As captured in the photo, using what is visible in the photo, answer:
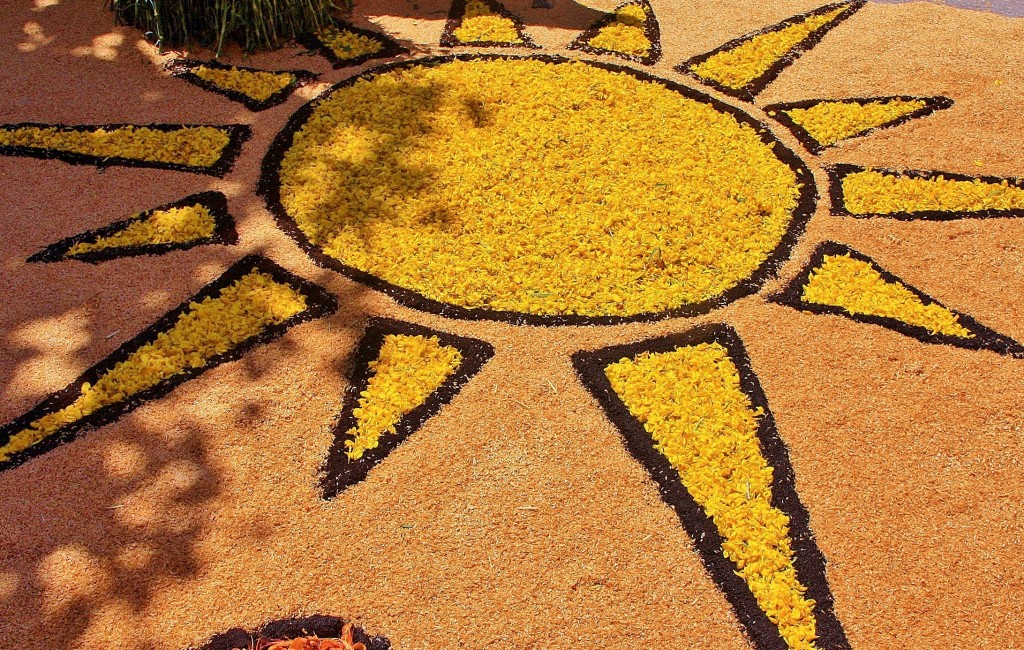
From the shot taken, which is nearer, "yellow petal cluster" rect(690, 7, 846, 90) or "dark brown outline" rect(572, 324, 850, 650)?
"dark brown outline" rect(572, 324, 850, 650)

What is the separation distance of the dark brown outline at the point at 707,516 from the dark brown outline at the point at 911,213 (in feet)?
5.57

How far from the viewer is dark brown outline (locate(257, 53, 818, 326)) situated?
15.4ft

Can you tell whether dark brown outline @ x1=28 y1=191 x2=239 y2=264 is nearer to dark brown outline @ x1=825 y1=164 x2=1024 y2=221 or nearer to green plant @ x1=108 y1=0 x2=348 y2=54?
green plant @ x1=108 y1=0 x2=348 y2=54

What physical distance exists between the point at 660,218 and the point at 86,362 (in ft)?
11.5

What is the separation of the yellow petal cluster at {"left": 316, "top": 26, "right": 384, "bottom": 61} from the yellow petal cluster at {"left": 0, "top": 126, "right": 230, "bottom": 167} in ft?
5.56

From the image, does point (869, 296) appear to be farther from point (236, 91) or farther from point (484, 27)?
point (236, 91)

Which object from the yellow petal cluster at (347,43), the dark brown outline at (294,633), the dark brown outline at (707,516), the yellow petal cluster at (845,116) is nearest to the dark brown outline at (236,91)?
the yellow petal cluster at (347,43)

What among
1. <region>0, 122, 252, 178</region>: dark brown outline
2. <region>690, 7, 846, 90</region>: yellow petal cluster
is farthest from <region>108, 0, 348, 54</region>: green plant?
<region>690, 7, 846, 90</region>: yellow petal cluster

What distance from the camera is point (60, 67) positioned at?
6.98 m

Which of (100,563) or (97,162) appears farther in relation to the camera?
(97,162)

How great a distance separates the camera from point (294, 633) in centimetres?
317

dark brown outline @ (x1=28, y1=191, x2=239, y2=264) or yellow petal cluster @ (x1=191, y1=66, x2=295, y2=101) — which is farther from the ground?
yellow petal cluster @ (x1=191, y1=66, x2=295, y2=101)

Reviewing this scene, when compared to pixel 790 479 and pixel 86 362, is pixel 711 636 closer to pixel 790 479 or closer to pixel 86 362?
pixel 790 479

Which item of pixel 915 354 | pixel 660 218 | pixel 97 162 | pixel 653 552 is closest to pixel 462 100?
pixel 660 218
